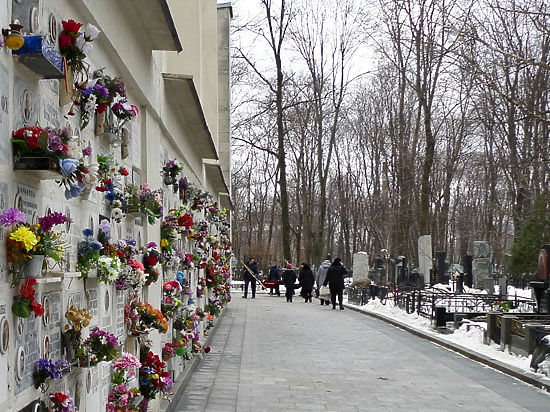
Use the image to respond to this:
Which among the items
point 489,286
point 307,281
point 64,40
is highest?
point 64,40

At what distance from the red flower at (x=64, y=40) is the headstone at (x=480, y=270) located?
29.0 meters

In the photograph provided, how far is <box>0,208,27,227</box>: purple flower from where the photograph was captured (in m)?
2.63

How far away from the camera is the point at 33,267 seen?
289 centimetres

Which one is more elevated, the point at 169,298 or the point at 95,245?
the point at 95,245

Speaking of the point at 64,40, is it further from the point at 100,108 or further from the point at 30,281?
the point at 30,281

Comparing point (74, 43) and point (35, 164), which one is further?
point (74, 43)

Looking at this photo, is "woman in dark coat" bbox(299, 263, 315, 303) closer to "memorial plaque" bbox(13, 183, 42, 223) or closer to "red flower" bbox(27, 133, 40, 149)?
"memorial plaque" bbox(13, 183, 42, 223)

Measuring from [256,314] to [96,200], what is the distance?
1820 cm

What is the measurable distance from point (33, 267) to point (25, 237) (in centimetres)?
25

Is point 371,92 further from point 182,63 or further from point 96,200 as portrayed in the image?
point 96,200

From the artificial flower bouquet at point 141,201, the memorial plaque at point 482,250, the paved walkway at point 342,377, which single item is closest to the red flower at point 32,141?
the artificial flower bouquet at point 141,201

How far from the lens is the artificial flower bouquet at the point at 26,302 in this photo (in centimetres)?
283

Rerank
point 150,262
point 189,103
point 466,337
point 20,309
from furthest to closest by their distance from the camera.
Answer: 1. point 466,337
2. point 189,103
3. point 150,262
4. point 20,309

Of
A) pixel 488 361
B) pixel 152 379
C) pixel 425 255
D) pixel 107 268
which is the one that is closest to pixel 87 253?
pixel 107 268
